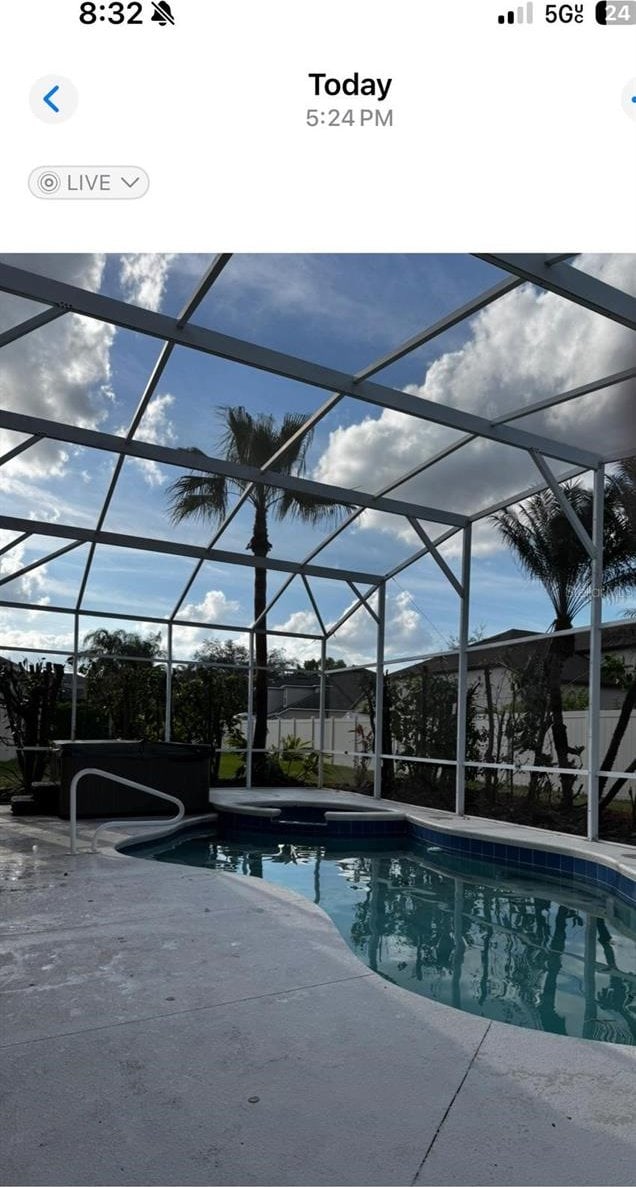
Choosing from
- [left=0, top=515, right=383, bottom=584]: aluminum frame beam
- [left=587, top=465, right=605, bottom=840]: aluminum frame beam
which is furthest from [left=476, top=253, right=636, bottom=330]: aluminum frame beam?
[left=0, top=515, right=383, bottom=584]: aluminum frame beam

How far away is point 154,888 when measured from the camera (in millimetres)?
5051

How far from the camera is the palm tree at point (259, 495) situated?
8031 millimetres

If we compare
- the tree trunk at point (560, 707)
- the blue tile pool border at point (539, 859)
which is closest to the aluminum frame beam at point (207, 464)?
the tree trunk at point (560, 707)

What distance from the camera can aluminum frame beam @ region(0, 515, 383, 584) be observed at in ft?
30.6

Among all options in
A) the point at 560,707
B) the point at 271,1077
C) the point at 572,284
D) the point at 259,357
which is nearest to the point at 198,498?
the point at 259,357

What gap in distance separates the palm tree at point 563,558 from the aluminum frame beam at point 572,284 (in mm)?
3248

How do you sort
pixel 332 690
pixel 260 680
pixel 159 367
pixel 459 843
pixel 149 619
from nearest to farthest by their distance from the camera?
pixel 159 367, pixel 459 843, pixel 149 619, pixel 260 680, pixel 332 690

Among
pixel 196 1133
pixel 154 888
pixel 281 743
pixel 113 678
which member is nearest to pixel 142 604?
pixel 113 678

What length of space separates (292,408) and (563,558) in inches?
135

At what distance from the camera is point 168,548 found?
10.3 metres

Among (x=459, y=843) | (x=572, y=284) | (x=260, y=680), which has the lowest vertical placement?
(x=459, y=843)

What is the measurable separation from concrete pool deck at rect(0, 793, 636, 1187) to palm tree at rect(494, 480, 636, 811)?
5.28 m
